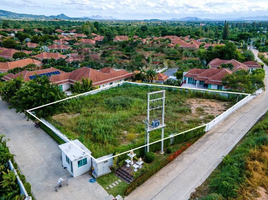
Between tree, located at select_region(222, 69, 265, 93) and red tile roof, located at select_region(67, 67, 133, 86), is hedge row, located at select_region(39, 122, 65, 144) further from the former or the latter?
tree, located at select_region(222, 69, 265, 93)

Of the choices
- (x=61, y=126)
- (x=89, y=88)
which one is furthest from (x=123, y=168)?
(x=89, y=88)

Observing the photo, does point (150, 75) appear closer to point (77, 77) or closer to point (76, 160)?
point (77, 77)

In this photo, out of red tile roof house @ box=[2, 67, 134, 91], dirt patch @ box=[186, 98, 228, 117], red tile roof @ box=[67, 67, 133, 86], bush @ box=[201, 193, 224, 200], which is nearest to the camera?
bush @ box=[201, 193, 224, 200]

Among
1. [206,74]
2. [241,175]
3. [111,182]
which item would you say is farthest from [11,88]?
[206,74]

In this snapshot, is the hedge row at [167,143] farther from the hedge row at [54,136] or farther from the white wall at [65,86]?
the white wall at [65,86]

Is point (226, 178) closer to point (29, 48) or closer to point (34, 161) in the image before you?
point (34, 161)

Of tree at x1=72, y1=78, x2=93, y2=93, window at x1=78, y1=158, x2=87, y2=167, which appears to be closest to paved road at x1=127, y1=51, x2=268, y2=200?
window at x1=78, y1=158, x2=87, y2=167
